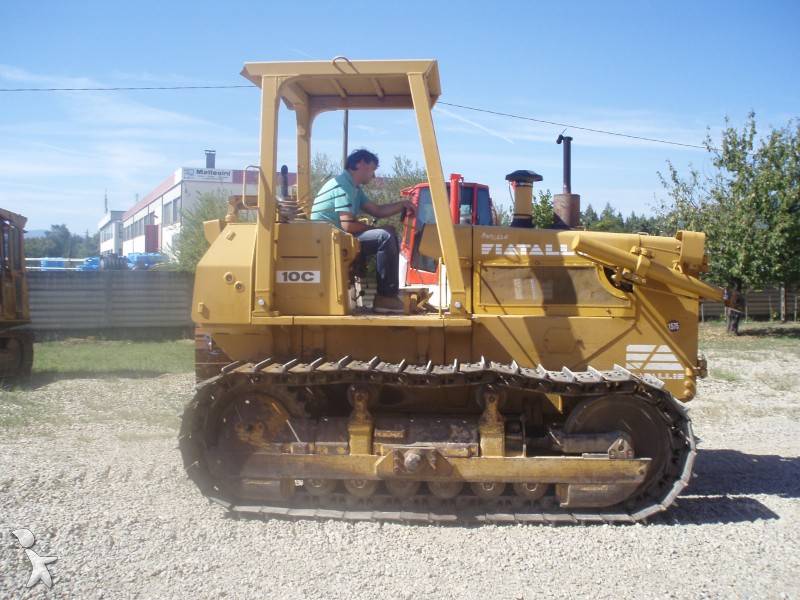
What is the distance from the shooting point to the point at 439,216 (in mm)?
5586

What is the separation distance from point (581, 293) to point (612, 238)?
53 centimetres

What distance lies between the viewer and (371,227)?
6.31 m

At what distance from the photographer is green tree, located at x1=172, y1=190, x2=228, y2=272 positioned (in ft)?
72.2

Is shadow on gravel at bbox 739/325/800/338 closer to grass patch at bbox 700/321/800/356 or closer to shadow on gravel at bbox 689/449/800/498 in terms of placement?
grass patch at bbox 700/321/800/356

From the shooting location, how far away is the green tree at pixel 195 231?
72.2ft

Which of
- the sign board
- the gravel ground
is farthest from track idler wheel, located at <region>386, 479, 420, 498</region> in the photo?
the sign board

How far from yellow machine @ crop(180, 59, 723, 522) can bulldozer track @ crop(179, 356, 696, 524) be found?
16 mm

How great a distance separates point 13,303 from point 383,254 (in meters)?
9.05

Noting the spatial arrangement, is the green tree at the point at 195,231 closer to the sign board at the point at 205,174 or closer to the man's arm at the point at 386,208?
the sign board at the point at 205,174

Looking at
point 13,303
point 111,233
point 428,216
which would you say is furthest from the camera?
point 111,233

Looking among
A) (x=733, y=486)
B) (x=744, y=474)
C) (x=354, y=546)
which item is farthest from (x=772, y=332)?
(x=354, y=546)

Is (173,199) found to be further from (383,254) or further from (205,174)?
(383,254)

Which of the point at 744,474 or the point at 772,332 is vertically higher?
the point at 772,332

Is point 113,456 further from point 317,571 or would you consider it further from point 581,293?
point 581,293
